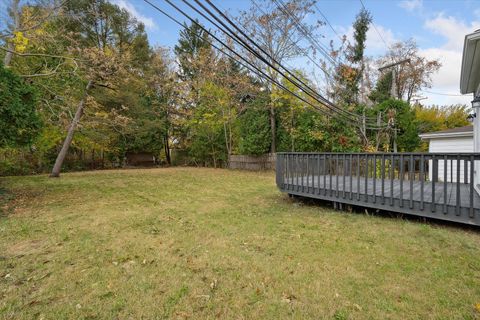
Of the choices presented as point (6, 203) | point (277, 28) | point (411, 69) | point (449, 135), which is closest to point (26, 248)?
point (6, 203)

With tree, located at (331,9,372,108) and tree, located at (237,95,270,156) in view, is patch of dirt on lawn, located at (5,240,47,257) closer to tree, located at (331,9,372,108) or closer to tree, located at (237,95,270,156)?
tree, located at (237,95,270,156)

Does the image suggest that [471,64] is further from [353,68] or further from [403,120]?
[353,68]

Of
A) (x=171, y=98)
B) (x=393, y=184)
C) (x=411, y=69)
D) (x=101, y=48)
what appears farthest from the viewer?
(x=411, y=69)

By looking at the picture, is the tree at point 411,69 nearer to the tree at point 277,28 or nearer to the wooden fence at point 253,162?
the tree at point 277,28

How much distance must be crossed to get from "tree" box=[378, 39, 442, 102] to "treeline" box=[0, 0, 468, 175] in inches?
3.3

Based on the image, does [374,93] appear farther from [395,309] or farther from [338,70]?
[395,309]

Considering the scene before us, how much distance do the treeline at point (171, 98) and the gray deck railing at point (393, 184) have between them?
4633 mm

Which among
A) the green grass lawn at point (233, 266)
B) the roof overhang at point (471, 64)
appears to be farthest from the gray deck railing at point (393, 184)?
the roof overhang at point (471, 64)

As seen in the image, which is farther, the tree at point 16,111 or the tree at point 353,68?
the tree at point 353,68

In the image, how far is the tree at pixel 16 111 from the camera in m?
5.68

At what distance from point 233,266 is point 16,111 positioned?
6.49 m

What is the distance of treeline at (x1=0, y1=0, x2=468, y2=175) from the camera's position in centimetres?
827

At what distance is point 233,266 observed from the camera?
9.21 ft

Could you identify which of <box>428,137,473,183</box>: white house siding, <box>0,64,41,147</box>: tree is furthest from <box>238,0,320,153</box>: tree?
<box>0,64,41,147</box>: tree
